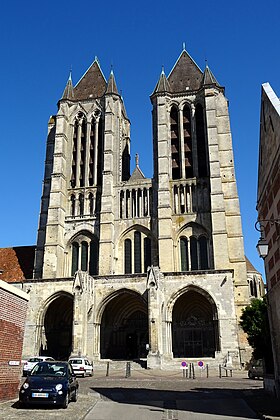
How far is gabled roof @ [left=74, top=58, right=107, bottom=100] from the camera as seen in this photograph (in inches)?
1608

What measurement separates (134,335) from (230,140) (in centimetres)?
1806

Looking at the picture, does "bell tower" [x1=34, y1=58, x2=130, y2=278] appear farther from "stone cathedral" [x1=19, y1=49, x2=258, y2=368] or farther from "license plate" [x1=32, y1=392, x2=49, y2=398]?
"license plate" [x1=32, y1=392, x2=49, y2=398]

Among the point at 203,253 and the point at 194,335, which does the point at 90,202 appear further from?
the point at 194,335

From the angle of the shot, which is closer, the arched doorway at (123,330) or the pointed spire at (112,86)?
the arched doorway at (123,330)

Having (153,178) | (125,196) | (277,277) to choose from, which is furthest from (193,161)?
(277,277)

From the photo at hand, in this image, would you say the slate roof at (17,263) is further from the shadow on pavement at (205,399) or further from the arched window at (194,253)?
the shadow on pavement at (205,399)

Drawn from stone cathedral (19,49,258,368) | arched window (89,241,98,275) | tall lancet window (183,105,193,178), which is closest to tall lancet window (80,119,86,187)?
stone cathedral (19,49,258,368)

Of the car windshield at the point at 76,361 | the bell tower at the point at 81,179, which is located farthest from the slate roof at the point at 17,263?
the car windshield at the point at 76,361

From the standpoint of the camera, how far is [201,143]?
3616 cm

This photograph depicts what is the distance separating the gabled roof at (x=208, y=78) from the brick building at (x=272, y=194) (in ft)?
80.4


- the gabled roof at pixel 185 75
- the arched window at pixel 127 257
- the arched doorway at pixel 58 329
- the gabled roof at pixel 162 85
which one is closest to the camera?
the arched doorway at pixel 58 329

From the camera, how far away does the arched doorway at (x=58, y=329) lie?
31.3 meters

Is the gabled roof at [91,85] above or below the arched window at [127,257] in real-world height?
above

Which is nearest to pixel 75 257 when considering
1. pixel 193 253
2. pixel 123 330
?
pixel 123 330
